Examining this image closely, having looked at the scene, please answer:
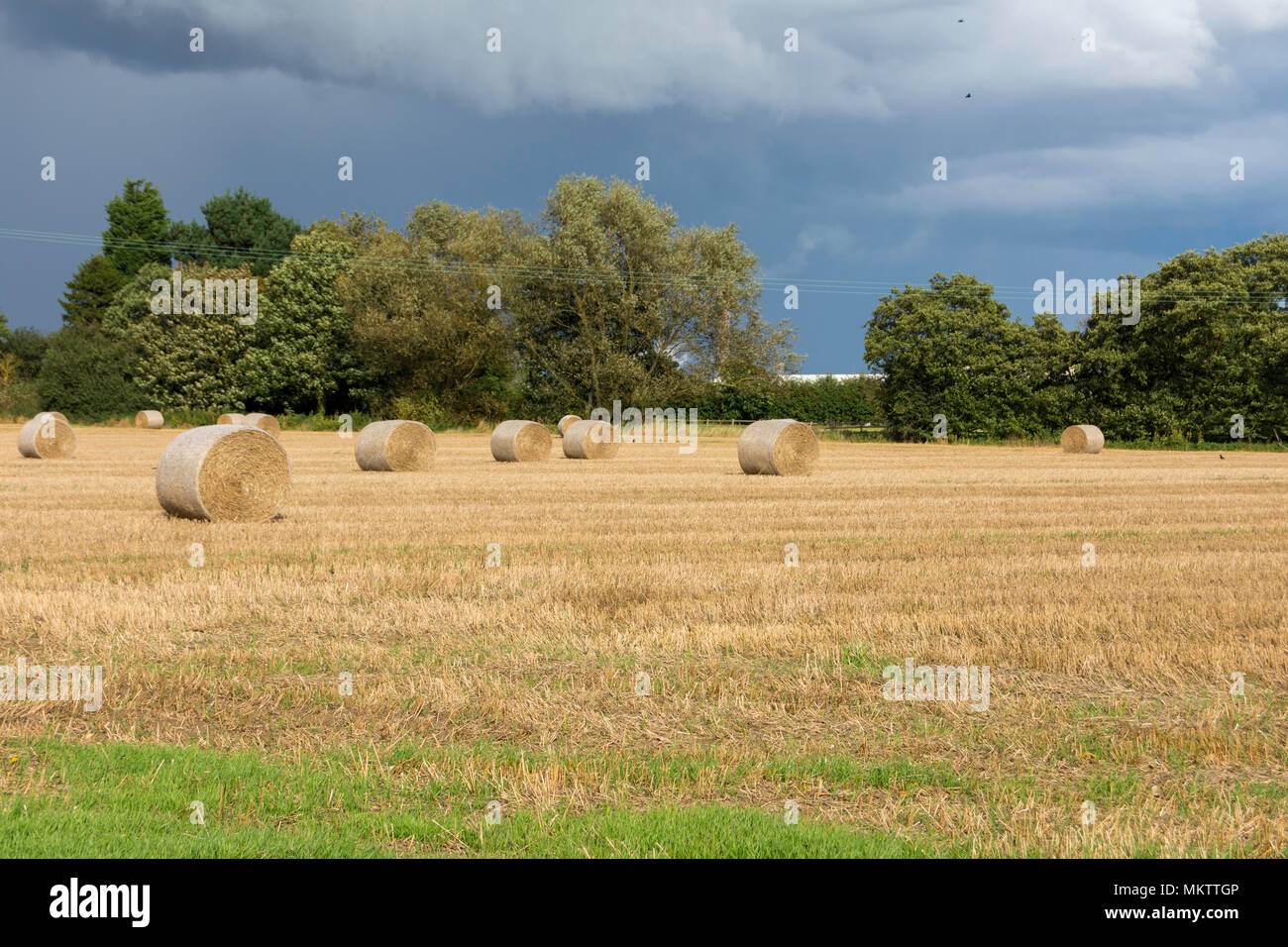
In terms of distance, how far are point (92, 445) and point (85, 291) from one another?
5317 cm

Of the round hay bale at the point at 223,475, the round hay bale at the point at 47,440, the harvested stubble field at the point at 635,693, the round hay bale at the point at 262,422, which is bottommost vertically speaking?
the harvested stubble field at the point at 635,693

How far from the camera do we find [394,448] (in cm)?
2641

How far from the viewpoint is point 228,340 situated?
205 ft

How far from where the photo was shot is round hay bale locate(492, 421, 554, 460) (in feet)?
100

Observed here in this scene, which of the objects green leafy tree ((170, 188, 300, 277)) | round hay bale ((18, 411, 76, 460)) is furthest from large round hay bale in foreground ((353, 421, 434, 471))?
green leafy tree ((170, 188, 300, 277))

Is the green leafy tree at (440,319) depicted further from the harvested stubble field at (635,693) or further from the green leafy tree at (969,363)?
the harvested stubble field at (635,693)

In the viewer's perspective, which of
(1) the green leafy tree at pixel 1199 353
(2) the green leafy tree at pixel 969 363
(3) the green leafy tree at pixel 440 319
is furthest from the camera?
(3) the green leafy tree at pixel 440 319

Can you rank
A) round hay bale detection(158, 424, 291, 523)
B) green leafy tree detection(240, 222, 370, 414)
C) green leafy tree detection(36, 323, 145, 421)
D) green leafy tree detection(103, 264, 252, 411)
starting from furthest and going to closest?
green leafy tree detection(103, 264, 252, 411), green leafy tree detection(36, 323, 145, 421), green leafy tree detection(240, 222, 370, 414), round hay bale detection(158, 424, 291, 523)

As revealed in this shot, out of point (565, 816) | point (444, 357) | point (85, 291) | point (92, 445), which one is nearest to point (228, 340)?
point (444, 357)

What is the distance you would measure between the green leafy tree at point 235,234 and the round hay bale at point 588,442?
58.4 meters

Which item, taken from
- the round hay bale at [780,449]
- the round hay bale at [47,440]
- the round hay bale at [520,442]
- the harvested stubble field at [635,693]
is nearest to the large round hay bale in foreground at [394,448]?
the round hay bale at [520,442]

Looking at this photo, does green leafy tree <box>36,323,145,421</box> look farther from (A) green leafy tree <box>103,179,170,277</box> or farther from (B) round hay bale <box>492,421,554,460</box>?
(B) round hay bale <box>492,421,554,460</box>

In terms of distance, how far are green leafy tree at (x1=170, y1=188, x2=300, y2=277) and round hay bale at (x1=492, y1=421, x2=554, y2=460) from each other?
59236 mm

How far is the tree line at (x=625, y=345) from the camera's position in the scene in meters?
52.5
